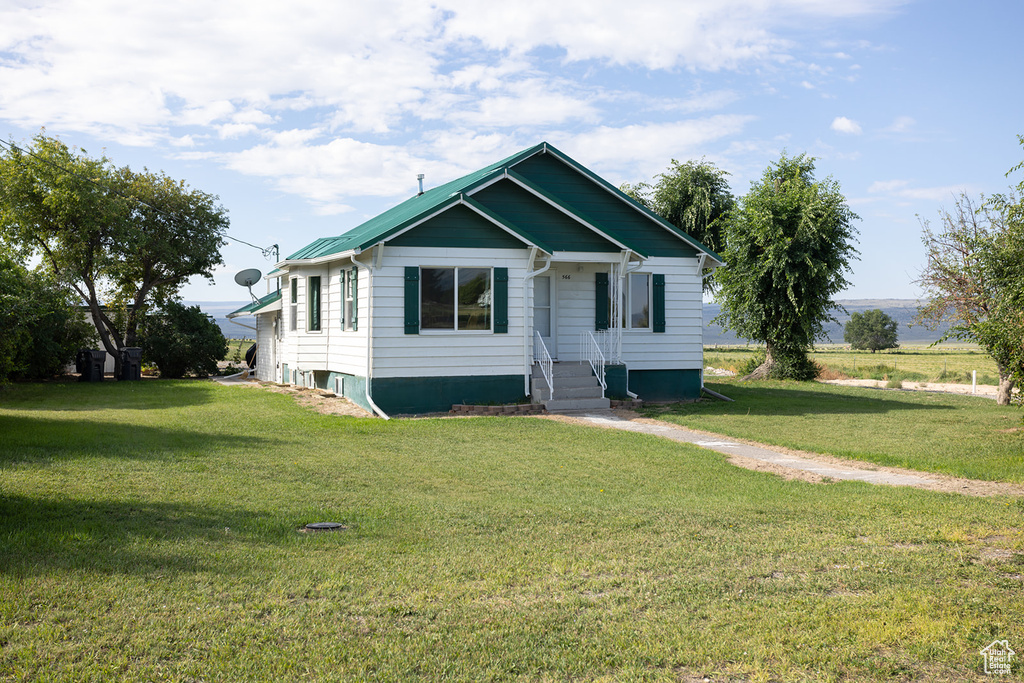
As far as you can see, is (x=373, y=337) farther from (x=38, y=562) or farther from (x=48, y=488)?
(x=38, y=562)

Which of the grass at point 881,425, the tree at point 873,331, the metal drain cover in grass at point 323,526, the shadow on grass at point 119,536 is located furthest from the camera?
the tree at point 873,331

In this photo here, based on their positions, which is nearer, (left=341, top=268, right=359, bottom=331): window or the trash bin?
(left=341, top=268, right=359, bottom=331): window

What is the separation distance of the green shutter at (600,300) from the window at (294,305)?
8292mm

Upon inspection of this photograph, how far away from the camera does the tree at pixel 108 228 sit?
2698 centimetres

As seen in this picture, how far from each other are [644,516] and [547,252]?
10.0 meters

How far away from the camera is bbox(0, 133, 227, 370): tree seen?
26984 mm

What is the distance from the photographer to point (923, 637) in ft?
14.8

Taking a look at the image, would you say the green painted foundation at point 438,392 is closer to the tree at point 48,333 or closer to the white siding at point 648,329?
the white siding at point 648,329

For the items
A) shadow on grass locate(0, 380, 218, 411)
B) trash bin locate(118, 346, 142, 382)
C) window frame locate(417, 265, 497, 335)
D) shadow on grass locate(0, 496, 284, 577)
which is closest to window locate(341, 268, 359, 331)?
window frame locate(417, 265, 497, 335)

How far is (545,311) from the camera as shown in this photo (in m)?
18.9

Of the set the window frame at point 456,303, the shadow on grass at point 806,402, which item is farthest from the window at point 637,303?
the window frame at point 456,303

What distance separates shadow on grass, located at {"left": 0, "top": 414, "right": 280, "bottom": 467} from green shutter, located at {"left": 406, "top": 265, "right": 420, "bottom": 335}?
4.49m

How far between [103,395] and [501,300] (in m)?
10.7

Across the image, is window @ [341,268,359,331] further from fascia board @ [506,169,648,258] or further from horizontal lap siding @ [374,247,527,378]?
fascia board @ [506,169,648,258]
